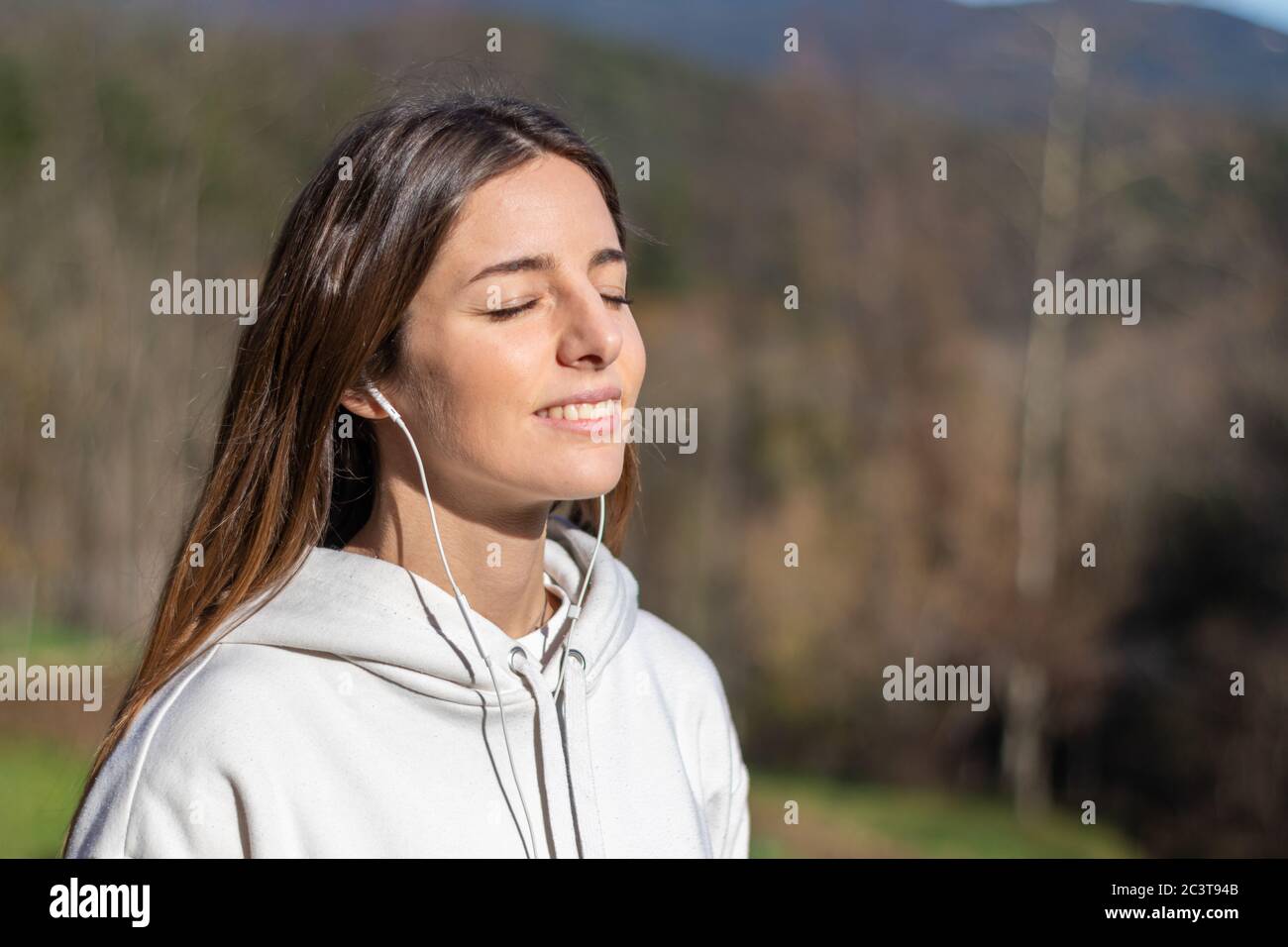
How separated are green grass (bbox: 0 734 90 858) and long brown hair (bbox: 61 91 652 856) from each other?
6.35 m

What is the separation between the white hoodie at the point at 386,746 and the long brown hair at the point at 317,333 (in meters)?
0.06

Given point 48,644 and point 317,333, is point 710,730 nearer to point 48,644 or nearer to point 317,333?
point 317,333

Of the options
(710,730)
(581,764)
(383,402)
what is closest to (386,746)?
(581,764)

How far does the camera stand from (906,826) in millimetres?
9070

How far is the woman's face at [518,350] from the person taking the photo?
1.31 meters

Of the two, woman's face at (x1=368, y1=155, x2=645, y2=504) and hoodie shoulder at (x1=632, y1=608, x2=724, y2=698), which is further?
hoodie shoulder at (x1=632, y1=608, x2=724, y2=698)

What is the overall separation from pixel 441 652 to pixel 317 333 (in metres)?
0.39

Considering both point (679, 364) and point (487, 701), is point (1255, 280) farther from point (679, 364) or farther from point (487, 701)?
point (487, 701)

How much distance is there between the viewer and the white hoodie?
3.95 feet

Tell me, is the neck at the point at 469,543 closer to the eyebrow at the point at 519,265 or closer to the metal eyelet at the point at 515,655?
the metal eyelet at the point at 515,655

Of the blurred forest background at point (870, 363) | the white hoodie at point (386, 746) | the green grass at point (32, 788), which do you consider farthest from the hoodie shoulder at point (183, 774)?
the blurred forest background at point (870, 363)

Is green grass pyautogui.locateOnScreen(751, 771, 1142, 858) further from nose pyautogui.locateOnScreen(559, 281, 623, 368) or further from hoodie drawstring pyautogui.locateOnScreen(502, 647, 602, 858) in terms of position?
nose pyautogui.locateOnScreen(559, 281, 623, 368)

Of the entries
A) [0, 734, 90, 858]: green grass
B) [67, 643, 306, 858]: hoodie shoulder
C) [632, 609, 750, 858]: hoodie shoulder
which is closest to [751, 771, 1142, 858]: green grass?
[0, 734, 90, 858]: green grass

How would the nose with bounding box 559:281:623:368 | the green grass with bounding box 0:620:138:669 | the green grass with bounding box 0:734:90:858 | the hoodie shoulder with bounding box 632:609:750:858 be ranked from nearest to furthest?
the nose with bounding box 559:281:623:368 < the hoodie shoulder with bounding box 632:609:750:858 < the green grass with bounding box 0:734:90:858 < the green grass with bounding box 0:620:138:669
